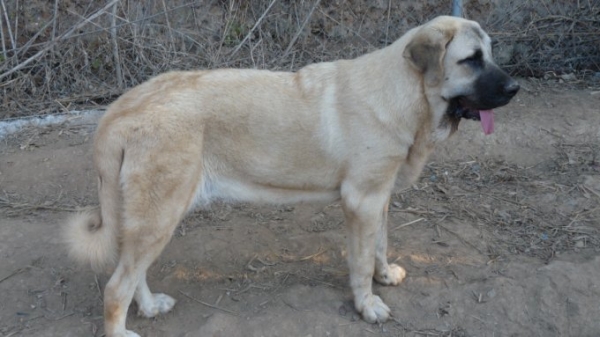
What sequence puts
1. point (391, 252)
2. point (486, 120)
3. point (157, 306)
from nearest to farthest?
point (486, 120)
point (157, 306)
point (391, 252)

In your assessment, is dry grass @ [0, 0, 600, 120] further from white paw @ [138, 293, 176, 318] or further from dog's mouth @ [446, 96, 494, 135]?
dog's mouth @ [446, 96, 494, 135]

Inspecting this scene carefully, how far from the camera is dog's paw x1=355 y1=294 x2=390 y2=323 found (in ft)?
12.6

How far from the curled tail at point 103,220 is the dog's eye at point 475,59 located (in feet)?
6.58

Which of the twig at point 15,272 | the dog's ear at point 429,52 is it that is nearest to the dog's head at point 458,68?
the dog's ear at point 429,52

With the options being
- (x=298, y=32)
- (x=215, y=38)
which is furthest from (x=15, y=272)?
(x=298, y=32)

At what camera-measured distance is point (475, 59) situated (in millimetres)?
3494

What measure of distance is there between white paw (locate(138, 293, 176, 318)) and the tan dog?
8 centimetres

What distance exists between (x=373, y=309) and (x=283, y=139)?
47.8 inches

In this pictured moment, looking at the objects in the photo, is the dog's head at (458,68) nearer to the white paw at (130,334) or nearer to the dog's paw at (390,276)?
the dog's paw at (390,276)

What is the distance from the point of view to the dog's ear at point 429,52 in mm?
3441

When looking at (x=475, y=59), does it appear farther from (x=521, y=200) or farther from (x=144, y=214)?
(x=144, y=214)

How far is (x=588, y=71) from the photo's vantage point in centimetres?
711

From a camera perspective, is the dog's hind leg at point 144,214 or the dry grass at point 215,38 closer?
the dog's hind leg at point 144,214

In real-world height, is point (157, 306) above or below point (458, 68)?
below
